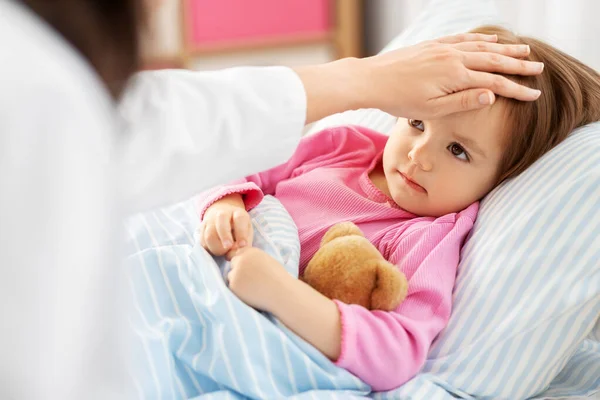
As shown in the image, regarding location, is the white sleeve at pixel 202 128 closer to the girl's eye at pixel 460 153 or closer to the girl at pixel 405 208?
the girl at pixel 405 208

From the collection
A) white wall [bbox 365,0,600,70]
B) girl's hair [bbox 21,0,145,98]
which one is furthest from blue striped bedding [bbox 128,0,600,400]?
white wall [bbox 365,0,600,70]

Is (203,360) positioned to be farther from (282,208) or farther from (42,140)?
(42,140)

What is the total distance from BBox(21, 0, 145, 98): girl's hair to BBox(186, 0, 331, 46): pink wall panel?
2.72 meters

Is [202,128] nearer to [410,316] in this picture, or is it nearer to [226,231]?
[226,231]

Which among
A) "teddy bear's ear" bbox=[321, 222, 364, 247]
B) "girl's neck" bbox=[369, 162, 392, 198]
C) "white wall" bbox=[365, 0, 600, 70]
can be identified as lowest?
"girl's neck" bbox=[369, 162, 392, 198]

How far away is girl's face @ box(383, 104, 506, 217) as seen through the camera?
1104mm

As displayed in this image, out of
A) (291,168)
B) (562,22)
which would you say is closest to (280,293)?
(291,168)

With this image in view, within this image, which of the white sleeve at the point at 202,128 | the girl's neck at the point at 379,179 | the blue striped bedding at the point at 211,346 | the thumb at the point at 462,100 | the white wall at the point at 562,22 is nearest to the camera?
the white sleeve at the point at 202,128

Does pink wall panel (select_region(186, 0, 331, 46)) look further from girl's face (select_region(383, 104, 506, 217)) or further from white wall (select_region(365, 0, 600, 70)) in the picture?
girl's face (select_region(383, 104, 506, 217))

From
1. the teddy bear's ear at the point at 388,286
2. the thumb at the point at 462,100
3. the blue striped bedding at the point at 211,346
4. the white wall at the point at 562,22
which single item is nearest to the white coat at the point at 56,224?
the blue striped bedding at the point at 211,346

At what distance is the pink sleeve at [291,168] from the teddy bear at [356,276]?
0.23 meters

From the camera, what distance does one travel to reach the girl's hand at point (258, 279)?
0.93 metres

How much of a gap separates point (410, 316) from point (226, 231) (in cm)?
28

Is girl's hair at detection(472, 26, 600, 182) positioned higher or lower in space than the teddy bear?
higher
